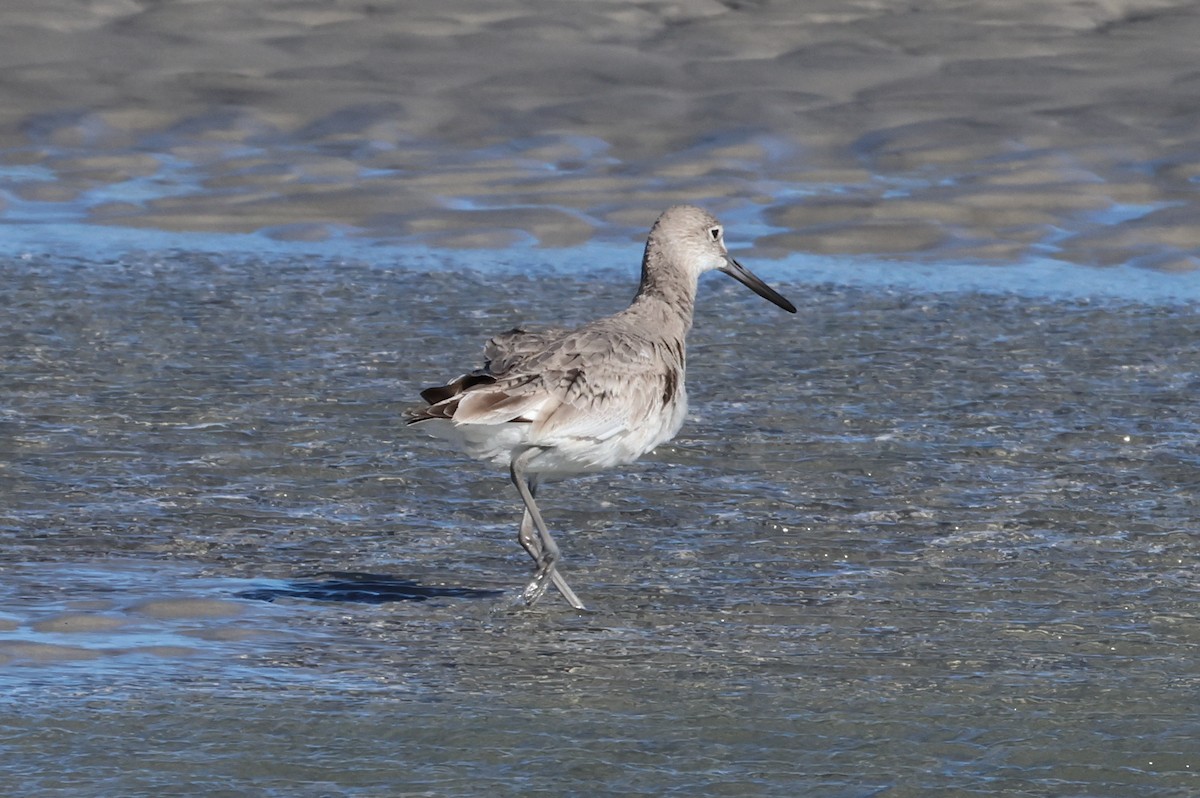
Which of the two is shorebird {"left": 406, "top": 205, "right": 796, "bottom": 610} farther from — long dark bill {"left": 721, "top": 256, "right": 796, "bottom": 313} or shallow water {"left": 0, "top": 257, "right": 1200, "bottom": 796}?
long dark bill {"left": 721, "top": 256, "right": 796, "bottom": 313}

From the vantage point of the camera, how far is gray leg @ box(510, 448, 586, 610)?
17.7 feet

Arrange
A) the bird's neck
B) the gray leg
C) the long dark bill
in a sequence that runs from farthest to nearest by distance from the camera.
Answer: the long dark bill < the bird's neck < the gray leg

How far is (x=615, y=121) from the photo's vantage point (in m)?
12.2

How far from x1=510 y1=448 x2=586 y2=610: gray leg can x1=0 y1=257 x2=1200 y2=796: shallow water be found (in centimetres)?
6

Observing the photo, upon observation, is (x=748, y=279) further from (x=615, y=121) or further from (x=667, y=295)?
(x=615, y=121)

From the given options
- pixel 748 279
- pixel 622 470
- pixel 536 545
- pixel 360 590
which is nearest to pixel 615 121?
pixel 748 279

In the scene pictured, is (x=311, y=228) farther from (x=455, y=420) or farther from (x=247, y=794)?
(x=247, y=794)

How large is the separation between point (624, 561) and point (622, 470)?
3.32 ft

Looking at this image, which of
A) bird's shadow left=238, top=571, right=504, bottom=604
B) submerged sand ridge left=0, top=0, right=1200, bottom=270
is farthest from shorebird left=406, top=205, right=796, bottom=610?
submerged sand ridge left=0, top=0, right=1200, bottom=270

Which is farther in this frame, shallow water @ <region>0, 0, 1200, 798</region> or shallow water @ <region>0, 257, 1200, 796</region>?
shallow water @ <region>0, 0, 1200, 798</region>

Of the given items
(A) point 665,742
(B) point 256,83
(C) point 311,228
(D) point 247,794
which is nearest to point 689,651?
(A) point 665,742

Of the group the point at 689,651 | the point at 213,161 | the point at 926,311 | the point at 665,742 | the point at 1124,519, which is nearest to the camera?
the point at 665,742

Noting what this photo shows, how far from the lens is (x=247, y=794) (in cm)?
410

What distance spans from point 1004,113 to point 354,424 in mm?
6221
